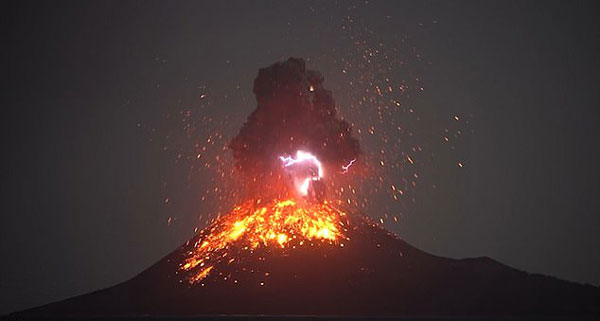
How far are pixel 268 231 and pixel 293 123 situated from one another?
1914 cm

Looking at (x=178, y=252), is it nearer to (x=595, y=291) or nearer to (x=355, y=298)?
(x=355, y=298)

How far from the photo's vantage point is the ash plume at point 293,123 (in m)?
135

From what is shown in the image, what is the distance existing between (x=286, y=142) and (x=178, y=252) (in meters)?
31.9

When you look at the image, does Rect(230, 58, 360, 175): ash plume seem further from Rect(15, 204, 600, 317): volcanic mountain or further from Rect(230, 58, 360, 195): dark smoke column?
Rect(15, 204, 600, 317): volcanic mountain

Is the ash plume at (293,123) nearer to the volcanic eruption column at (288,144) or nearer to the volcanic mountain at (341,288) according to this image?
the volcanic eruption column at (288,144)

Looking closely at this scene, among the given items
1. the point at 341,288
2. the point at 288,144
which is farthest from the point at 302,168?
the point at 341,288

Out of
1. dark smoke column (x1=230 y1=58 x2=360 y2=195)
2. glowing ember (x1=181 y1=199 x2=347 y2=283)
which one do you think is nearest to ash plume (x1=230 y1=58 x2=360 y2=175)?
dark smoke column (x1=230 y1=58 x2=360 y2=195)

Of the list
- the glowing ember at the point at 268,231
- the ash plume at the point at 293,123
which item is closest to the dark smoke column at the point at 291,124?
the ash plume at the point at 293,123

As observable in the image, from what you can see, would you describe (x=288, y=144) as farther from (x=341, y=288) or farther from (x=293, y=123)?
(x=341, y=288)

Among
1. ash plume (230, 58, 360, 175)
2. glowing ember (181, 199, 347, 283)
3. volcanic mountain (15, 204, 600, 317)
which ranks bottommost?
volcanic mountain (15, 204, 600, 317)

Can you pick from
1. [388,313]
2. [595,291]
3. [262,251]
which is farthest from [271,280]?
[595,291]

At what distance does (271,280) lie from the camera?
12731cm

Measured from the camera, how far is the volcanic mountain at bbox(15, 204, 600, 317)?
11981 cm

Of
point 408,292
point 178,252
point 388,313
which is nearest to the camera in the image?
point 388,313
